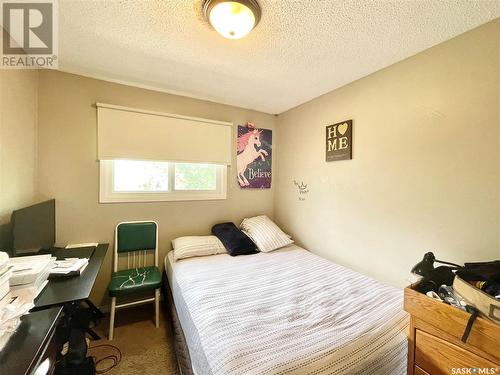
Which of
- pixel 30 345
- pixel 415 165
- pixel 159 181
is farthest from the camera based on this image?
pixel 159 181

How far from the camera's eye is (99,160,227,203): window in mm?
2227

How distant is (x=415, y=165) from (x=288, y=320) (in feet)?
4.79

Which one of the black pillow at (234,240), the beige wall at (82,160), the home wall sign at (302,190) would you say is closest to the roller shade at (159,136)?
the beige wall at (82,160)

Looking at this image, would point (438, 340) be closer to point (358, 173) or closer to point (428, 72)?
point (358, 173)

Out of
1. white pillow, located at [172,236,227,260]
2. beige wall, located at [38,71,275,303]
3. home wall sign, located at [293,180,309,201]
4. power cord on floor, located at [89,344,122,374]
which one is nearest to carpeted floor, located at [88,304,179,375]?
power cord on floor, located at [89,344,122,374]

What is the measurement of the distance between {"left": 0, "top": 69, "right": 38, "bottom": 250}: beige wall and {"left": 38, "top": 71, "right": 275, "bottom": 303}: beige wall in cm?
10

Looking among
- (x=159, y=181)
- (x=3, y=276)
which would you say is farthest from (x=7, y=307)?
(x=159, y=181)

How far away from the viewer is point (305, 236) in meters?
2.67

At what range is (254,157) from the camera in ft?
9.81

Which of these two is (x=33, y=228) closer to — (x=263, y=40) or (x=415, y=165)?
(x=263, y=40)

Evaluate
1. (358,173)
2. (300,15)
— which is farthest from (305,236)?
(300,15)

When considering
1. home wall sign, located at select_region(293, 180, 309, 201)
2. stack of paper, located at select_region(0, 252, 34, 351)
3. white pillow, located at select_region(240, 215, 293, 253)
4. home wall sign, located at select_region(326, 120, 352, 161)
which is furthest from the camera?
home wall sign, located at select_region(293, 180, 309, 201)

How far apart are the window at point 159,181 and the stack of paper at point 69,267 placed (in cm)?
80

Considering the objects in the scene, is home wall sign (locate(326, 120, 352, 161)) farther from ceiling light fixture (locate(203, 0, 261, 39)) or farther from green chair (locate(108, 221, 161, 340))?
green chair (locate(108, 221, 161, 340))
